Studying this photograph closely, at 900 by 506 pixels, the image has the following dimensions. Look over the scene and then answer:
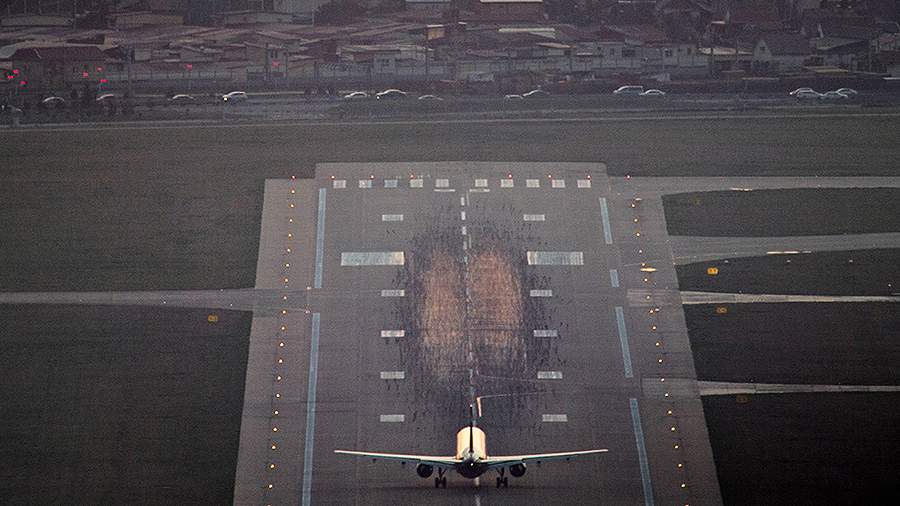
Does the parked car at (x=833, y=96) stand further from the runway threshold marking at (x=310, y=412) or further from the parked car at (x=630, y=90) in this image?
the runway threshold marking at (x=310, y=412)

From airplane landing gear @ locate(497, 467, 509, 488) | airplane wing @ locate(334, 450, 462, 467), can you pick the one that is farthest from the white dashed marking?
airplane wing @ locate(334, 450, 462, 467)

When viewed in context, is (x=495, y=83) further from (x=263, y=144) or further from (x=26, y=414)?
(x=26, y=414)

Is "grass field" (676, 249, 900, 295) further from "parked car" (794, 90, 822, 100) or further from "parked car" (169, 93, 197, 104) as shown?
"parked car" (169, 93, 197, 104)

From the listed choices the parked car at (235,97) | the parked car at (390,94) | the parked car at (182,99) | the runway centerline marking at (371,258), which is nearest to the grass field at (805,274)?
the runway centerline marking at (371,258)

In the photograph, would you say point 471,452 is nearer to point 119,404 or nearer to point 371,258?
point 119,404

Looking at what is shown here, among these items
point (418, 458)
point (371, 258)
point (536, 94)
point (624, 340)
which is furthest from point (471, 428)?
point (536, 94)

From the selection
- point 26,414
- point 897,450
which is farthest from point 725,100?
point 26,414
